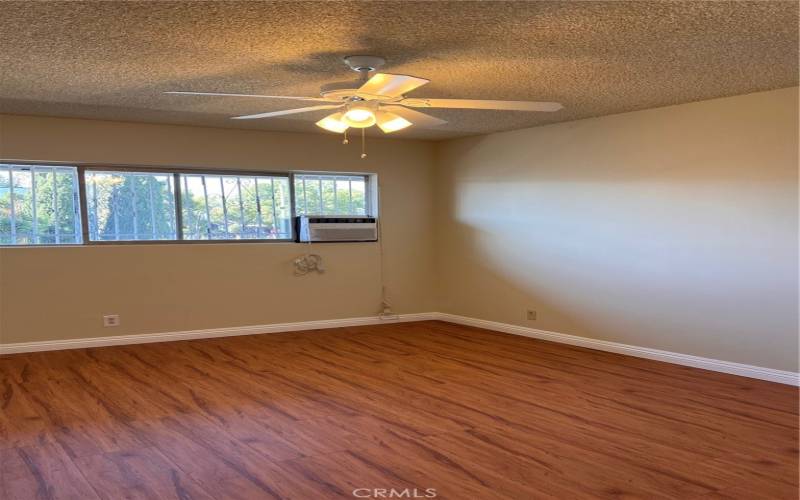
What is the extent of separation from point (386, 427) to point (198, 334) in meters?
3.01

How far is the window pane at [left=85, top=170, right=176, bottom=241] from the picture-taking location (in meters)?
5.15

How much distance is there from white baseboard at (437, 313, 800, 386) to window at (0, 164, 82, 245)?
3.98 m

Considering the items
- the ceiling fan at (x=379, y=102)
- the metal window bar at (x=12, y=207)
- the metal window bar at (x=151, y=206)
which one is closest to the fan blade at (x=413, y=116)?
the ceiling fan at (x=379, y=102)

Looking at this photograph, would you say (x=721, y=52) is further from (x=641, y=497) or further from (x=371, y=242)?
(x=371, y=242)

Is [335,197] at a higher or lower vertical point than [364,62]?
lower

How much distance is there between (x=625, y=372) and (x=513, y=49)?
100 inches

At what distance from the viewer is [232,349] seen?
4977 mm

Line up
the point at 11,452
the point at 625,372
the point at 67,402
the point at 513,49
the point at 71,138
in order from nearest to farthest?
the point at 11,452
the point at 513,49
the point at 67,402
the point at 625,372
the point at 71,138

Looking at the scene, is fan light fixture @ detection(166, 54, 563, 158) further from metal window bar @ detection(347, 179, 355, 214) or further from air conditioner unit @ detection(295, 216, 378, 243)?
metal window bar @ detection(347, 179, 355, 214)

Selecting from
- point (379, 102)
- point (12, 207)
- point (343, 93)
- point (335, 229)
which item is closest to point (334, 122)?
point (379, 102)

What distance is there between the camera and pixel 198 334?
543 centimetres

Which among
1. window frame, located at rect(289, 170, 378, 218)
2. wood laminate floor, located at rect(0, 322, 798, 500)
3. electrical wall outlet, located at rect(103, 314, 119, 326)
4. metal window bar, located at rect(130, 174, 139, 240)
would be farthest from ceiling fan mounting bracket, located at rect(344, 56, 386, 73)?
electrical wall outlet, located at rect(103, 314, 119, 326)

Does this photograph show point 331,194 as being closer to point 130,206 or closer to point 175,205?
point 175,205

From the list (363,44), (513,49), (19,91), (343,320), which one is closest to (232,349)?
(343,320)
